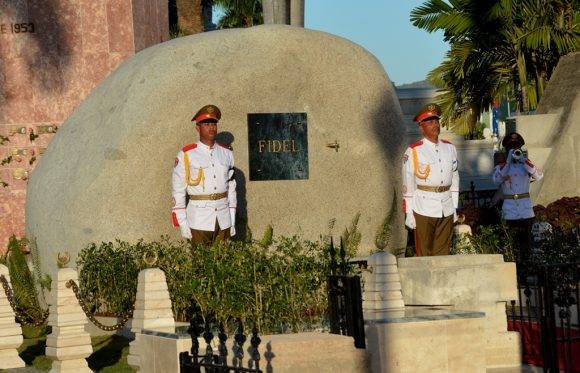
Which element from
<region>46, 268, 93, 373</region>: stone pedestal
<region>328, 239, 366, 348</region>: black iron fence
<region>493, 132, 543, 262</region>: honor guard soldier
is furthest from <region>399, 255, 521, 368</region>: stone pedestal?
<region>493, 132, 543, 262</region>: honor guard soldier

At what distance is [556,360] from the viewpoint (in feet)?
31.3

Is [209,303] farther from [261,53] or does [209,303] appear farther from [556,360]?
[261,53]

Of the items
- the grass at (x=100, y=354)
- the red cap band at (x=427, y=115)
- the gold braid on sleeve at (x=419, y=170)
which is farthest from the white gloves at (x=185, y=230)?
the red cap band at (x=427, y=115)

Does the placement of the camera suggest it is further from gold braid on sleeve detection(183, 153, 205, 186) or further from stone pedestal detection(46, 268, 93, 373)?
stone pedestal detection(46, 268, 93, 373)

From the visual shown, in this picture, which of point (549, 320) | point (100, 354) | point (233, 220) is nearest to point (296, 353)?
point (549, 320)

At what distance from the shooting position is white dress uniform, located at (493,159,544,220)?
53.3 feet

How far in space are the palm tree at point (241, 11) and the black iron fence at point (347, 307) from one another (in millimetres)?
40067

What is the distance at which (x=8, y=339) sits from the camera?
13102 millimetres

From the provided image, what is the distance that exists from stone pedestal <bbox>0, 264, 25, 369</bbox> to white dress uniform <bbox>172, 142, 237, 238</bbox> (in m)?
1.82

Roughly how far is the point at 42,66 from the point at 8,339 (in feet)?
21.5

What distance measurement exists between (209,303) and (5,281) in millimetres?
2595

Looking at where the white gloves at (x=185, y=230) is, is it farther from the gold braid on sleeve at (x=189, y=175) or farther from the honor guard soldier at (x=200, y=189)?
the gold braid on sleeve at (x=189, y=175)

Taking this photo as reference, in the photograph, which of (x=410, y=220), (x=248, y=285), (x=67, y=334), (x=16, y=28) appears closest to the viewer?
(x=248, y=285)

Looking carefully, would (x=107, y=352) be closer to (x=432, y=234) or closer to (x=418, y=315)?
(x=432, y=234)
